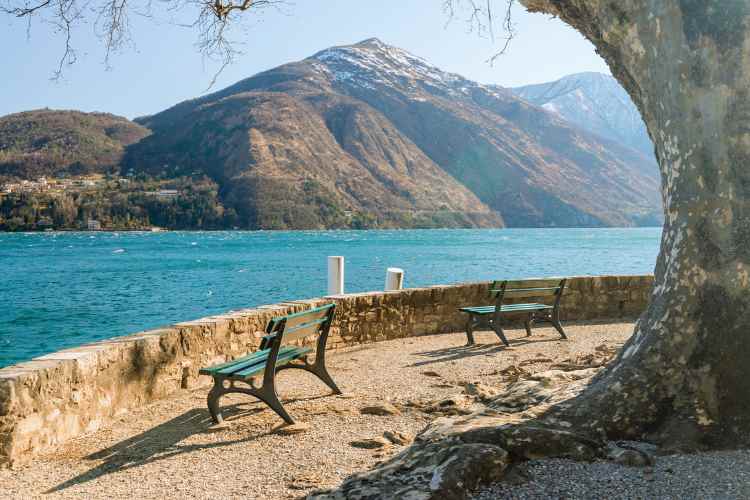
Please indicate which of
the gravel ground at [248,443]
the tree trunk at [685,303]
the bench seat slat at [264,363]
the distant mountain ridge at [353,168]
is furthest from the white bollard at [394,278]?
the distant mountain ridge at [353,168]

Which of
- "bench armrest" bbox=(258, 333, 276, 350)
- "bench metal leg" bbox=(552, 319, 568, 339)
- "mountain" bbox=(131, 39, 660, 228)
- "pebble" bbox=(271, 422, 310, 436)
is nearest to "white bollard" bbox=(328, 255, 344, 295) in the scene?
"bench metal leg" bbox=(552, 319, 568, 339)

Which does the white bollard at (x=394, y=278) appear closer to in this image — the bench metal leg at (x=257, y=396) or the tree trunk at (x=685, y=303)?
the bench metal leg at (x=257, y=396)

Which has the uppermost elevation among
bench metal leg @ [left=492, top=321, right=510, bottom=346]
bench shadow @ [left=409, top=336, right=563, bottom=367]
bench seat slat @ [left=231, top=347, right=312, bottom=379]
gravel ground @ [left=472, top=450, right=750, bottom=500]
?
bench seat slat @ [left=231, top=347, right=312, bottom=379]

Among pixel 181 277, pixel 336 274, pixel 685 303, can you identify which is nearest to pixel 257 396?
pixel 685 303

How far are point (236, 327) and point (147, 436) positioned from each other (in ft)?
6.23

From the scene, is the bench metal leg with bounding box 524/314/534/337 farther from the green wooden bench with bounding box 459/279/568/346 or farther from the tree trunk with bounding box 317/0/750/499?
the tree trunk with bounding box 317/0/750/499

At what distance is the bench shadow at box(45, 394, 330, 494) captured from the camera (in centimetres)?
366

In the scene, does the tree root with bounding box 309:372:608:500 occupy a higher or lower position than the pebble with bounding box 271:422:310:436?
higher

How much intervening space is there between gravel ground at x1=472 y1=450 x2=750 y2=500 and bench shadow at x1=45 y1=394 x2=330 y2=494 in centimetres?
203

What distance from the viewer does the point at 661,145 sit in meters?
3.51

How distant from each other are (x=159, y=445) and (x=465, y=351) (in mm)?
3967

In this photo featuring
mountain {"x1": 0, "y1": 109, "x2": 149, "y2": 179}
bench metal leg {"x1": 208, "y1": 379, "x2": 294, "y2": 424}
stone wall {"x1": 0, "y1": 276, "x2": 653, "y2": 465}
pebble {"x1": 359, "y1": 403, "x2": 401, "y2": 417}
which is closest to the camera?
stone wall {"x1": 0, "y1": 276, "x2": 653, "y2": 465}

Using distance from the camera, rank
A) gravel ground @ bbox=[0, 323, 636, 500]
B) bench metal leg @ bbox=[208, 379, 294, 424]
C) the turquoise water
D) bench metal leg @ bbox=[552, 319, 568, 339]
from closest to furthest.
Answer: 1. gravel ground @ bbox=[0, 323, 636, 500]
2. bench metal leg @ bbox=[208, 379, 294, 424]
3. bench metal leg @ bbox=[552, 319, 568, 339]
4. the turquoise water

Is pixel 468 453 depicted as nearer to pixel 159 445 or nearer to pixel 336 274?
pixel 159 445
